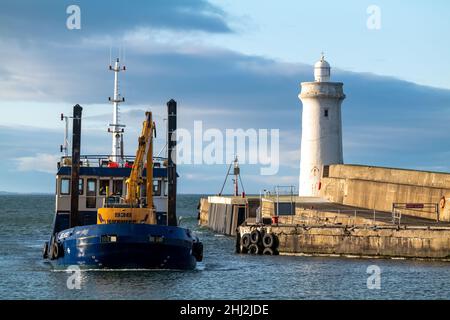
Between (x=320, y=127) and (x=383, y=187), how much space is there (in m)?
12.6

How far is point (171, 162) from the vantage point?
2021 inches

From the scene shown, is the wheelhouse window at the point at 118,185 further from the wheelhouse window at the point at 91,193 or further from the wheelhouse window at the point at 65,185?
the wheelhouse window at the point at 65,185

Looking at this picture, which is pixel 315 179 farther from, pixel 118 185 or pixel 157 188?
pixel 118 185

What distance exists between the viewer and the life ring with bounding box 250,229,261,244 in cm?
6066

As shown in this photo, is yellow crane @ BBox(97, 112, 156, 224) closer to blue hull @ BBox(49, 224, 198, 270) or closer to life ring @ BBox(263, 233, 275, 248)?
blue hull @ BBox(49, 224, 198, 270)

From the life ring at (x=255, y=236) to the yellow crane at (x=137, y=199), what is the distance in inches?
394

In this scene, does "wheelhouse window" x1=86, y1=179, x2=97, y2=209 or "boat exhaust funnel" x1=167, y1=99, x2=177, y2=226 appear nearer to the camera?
"boat exhaust funnel" x1=167, y1=99, x2=177, y2=226

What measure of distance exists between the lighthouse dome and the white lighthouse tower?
0.55 feet

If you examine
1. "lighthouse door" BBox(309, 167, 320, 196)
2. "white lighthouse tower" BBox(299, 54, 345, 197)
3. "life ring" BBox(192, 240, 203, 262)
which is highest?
"white lighthouse tower" BBox(299, 54, 345, 197)

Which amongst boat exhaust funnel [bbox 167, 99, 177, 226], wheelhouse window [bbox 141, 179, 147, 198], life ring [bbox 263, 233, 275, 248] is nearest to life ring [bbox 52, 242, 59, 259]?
wheelhouse window [bbox 141, 179, 147, 198]

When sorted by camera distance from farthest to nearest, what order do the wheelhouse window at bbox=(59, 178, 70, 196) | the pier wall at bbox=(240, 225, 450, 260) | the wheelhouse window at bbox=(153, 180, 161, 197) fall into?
the wheelhouse window at bbox=(59, 178, 70, 196) < the wheelhouse window at bbox=(153, 180, 161, 197) < the pier wall at bbox=(240, 225, 450, 260)

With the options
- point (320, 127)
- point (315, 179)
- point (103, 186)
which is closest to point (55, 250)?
point (103, 186)
